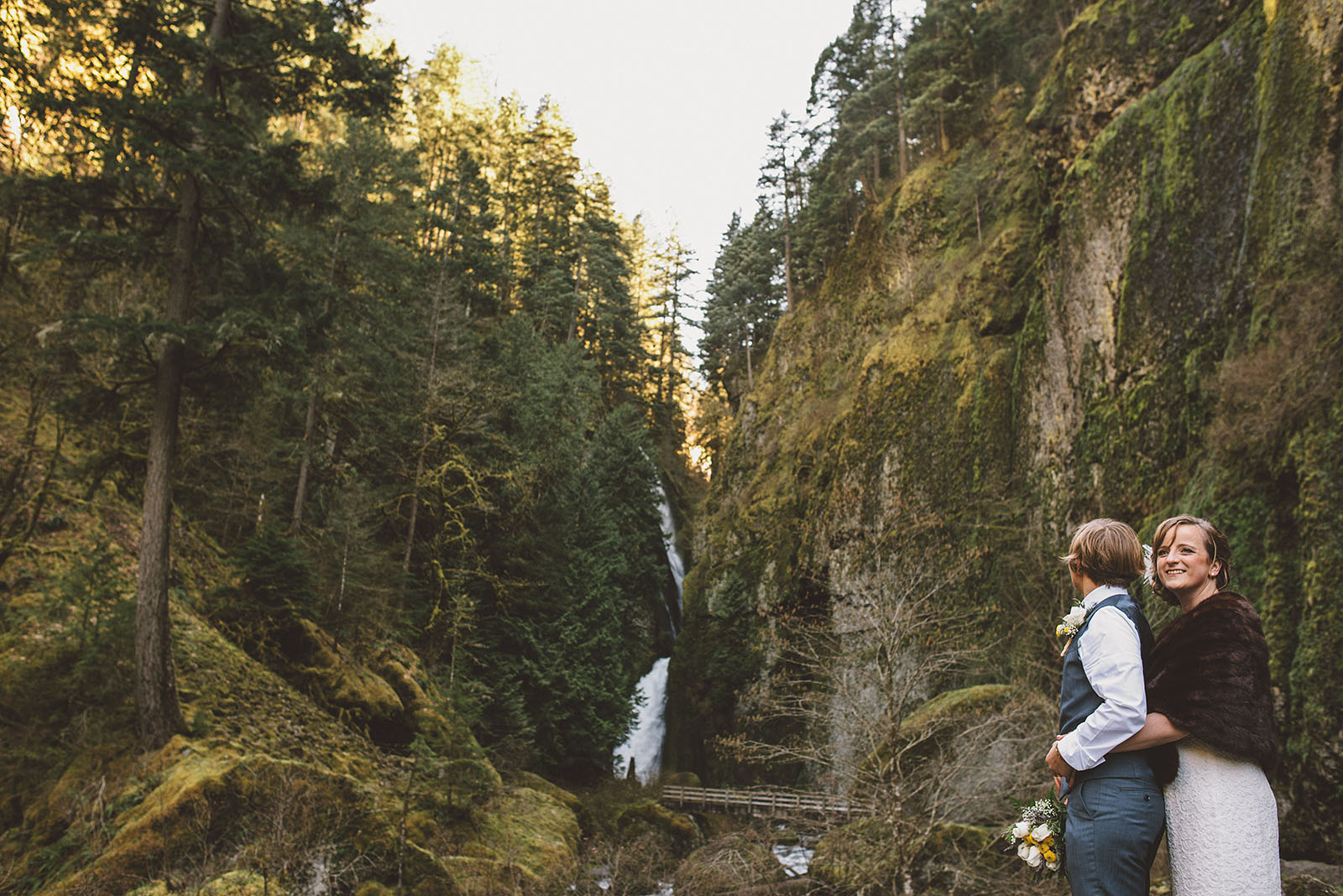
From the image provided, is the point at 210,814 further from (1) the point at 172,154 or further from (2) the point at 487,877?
(1) the point at 172,154

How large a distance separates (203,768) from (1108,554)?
9.21 m

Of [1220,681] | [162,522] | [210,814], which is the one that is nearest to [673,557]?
[162,522]

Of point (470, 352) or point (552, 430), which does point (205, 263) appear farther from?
point (552, 430)

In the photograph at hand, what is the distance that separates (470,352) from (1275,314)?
1864 centimetres

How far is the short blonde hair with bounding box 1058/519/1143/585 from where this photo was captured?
8.61 ft

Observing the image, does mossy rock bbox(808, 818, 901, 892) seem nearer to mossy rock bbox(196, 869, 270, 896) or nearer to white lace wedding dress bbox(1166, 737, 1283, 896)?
mossy rock bbox(196, 869, 270, 896)

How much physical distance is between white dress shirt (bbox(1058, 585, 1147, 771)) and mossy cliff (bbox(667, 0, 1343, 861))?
587 centimetres

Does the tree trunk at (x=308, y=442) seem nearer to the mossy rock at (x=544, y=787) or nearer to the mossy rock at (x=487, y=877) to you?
the mossy rock at (x=544, y=787)

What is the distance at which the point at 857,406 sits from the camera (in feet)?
74.0

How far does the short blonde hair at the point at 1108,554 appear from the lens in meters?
2.62

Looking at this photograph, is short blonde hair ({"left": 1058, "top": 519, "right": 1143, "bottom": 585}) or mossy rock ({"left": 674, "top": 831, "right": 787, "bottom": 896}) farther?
mossy rock ({"left": 674, "top": 831, "right": 787, "bottom": 896})

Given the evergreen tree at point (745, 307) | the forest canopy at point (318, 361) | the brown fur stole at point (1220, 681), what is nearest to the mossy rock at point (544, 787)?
the forest canopy at point (318, 361)

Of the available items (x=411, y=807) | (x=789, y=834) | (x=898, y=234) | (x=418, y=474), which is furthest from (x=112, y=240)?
(x=898, y=234)

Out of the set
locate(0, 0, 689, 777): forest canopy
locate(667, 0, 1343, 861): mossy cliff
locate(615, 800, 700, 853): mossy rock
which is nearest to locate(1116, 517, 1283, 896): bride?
locate(667, 0, 1343, 861): mossy cliff
